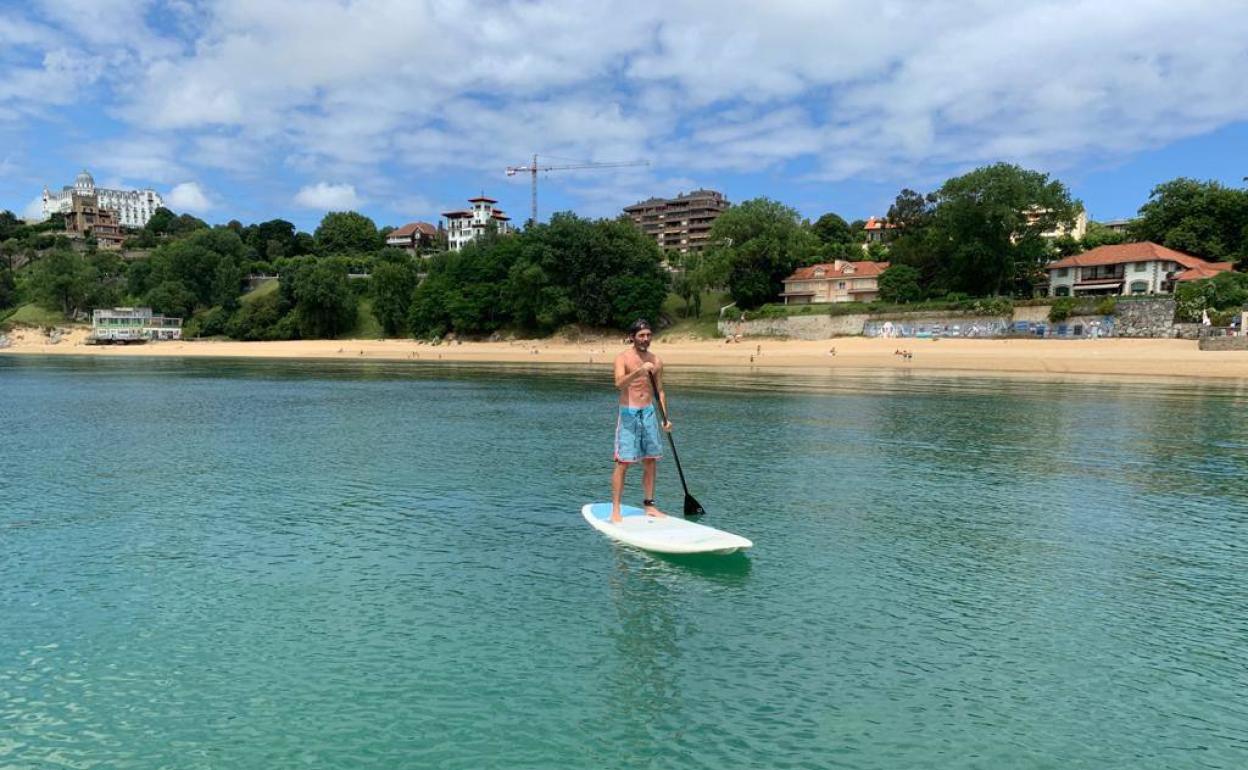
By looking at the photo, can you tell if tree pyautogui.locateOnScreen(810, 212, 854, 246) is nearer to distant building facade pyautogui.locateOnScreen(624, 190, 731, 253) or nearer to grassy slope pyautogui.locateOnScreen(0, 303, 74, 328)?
distant building facade pyautogui.locateOnScreen(624, 190, 731, 253)

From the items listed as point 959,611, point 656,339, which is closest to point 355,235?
point 656,339

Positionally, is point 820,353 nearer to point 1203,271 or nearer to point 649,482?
point 1203,271

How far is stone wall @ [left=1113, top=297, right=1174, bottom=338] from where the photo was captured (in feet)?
208

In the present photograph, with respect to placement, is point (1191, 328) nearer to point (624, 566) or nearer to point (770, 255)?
point (770, 255)

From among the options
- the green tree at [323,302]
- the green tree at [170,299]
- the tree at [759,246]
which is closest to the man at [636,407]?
the tree at [759,246]

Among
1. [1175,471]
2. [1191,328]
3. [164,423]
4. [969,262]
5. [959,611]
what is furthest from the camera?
[969,262]

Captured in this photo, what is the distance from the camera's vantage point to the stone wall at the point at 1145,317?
6350 cm

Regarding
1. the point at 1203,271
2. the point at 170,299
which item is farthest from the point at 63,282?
the point at 1203,271

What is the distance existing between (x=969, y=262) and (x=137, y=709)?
3285 inches

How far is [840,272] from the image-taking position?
88.6 meters

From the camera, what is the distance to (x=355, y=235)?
162m

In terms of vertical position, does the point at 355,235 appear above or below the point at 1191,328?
above

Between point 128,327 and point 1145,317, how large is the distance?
433ft

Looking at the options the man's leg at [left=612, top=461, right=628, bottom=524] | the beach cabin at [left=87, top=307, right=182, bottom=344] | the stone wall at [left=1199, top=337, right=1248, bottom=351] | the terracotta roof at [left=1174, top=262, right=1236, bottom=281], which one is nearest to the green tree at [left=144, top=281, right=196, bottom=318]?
the beach cabin at [left=87, top=307, right=182, bottom=344]
